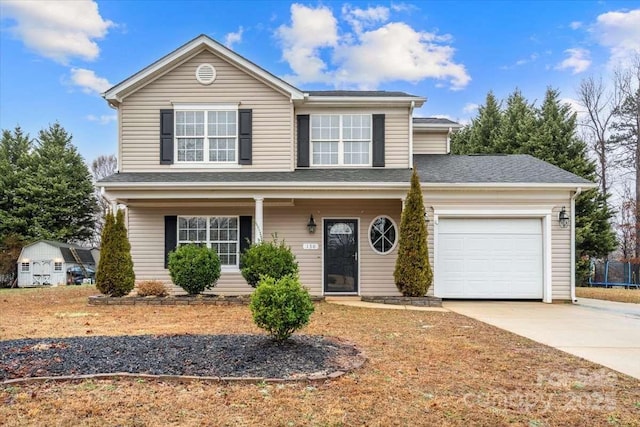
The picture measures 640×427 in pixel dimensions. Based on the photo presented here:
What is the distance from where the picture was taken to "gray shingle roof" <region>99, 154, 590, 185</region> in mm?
11219

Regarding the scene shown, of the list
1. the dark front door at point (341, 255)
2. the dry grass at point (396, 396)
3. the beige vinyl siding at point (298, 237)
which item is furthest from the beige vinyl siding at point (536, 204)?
the dry grass at point (396, 396)

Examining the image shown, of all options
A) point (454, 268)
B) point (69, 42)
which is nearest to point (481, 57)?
point (454, 268)

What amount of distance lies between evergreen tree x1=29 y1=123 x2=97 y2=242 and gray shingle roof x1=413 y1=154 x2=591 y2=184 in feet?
78.4

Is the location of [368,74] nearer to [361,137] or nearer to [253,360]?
[361,137]

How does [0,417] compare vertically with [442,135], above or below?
below

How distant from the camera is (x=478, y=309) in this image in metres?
10.1

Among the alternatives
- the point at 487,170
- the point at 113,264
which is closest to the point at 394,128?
the point at 487,170

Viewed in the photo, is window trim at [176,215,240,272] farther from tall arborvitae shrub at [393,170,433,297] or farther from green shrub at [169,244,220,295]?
tall arborvitae shrub at [393,170,433,297]

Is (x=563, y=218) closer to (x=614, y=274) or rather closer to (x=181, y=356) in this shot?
(x=181, y=356)

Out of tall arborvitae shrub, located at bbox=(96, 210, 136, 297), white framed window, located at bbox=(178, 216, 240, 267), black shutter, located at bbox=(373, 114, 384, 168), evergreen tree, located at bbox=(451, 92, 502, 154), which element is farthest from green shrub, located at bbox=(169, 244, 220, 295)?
evergreen tree, located at bbox=(451, 92, 502, 154)

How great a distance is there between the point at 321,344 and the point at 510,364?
7.31 ft

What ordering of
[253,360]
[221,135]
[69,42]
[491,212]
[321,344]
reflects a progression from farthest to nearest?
1. [69,42]
2. [221,135]
3. [491,212]
4. [321,344]
5. [253,360]

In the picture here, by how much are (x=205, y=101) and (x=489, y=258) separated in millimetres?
8536

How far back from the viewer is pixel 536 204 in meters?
11.4
